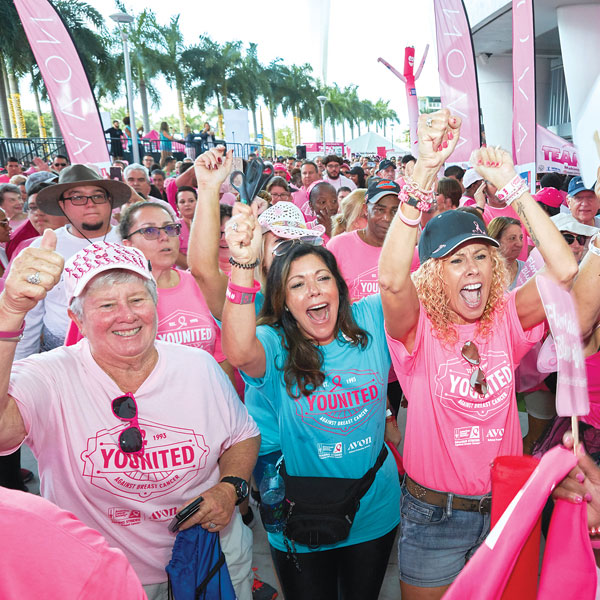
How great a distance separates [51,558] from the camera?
82cm

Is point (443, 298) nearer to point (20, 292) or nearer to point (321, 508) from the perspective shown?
point (321, 508)

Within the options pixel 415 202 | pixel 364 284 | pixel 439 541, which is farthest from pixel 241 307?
pixel 364 284

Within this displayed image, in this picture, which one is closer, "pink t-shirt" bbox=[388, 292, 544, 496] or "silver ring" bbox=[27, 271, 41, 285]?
"silver ring" bbox=[27, 271, 41, 285]

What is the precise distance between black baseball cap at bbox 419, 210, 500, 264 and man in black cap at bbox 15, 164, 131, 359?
Answer: 2.38 meters

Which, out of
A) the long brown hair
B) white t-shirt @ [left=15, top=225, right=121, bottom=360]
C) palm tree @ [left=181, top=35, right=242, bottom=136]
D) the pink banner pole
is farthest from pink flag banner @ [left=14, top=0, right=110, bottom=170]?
palm tree @ [left=181, top=35, right=242, bottom=136]

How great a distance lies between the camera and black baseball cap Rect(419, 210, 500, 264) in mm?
2236

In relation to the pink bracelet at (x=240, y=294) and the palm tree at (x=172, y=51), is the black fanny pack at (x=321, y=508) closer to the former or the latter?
the pink bracelet at (x=240, y=294)

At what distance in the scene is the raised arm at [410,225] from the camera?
205 centimetres

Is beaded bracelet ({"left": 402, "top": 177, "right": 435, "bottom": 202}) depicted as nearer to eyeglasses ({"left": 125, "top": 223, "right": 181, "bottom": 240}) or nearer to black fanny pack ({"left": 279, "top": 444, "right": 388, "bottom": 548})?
black fanny pack ({"left": 279, "top": 444, "right": 388, "bottom": 548})

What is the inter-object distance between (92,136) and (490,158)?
509 centimetres

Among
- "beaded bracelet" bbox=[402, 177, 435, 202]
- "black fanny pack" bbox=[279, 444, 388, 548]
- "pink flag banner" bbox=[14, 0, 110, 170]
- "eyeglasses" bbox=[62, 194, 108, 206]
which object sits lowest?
"black fanny pack" bbox=[279, 444, 388, 548]

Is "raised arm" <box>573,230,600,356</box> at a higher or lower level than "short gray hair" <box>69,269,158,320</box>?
lower

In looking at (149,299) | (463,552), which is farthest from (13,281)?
(463,552)

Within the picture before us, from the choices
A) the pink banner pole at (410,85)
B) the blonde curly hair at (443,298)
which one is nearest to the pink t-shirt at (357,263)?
the blonde curly hair at (443,298)
